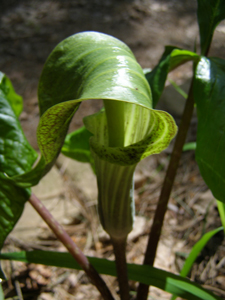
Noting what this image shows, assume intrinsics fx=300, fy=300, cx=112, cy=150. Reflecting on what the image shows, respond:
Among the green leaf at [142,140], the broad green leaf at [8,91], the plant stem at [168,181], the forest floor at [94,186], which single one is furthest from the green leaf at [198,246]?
the broad green leaf at [8,91]

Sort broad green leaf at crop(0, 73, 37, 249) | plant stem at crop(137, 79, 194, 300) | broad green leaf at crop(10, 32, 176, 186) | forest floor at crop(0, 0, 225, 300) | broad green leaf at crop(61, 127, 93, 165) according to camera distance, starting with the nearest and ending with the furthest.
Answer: broad green leaf at crop(10, 32, 176, 186) < broad green leaf at crop(0, 73, 37, 249) < plant stem at crop(137, 79, 194, 300) < broad green leaf at crop(61, 127, 93, 165) < forest floor at crop(0, 0, 225, 300)

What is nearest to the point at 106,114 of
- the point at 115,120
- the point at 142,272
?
the point at 115,120

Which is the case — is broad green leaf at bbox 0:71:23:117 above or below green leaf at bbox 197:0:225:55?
below

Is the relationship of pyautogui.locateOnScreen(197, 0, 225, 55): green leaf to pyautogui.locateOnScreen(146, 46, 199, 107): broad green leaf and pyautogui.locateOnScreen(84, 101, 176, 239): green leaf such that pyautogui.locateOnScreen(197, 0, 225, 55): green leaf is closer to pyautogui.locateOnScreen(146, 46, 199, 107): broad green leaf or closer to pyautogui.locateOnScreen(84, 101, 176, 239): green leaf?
pyautogui.locateOnScreen(146, 46, 199, 107): broad green leaf

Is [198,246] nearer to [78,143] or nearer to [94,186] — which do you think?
[78,143]

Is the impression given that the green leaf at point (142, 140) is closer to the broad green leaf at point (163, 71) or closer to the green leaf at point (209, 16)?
the broad green leaf at point (163, 71)

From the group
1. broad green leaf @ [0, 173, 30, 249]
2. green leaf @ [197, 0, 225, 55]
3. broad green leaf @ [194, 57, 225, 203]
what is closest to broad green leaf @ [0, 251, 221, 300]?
broad green leaf @ [0, 173, 30, 249]

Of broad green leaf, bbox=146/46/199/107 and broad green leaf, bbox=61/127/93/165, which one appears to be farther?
broad green leaf, bbox=61/127/93/165
